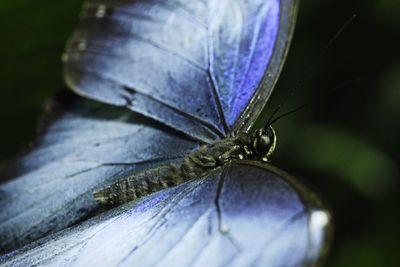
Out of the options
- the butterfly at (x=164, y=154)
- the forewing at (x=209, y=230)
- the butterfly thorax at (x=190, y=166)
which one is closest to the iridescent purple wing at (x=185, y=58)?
the butterfly at (x=164, y=154)

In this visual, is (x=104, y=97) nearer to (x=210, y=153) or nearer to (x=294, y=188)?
(x=210, y=153)

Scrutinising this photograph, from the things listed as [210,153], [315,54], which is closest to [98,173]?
[210,153]

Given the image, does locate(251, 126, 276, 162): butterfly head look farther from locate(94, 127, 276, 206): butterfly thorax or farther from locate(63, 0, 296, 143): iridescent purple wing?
locate(63, 0, 296, 143): iridescent purple wing

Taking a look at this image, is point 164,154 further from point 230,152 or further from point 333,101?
point 333,101

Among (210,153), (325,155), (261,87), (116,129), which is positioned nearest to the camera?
(210,153)

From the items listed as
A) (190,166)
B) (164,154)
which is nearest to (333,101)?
(164,154)

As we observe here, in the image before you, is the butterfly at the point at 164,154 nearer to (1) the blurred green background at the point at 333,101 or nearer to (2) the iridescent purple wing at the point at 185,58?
(2) the iridescent purple wing at the point at 185,58

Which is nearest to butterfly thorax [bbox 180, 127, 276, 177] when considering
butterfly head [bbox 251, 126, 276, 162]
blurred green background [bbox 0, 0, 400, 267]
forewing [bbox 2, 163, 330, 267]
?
butterfly head [bbox 251, 126, 276, 162]
